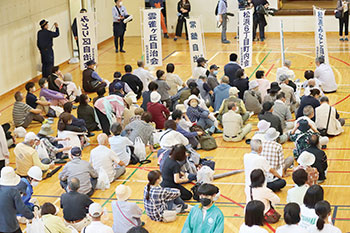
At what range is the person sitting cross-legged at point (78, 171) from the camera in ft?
33.6

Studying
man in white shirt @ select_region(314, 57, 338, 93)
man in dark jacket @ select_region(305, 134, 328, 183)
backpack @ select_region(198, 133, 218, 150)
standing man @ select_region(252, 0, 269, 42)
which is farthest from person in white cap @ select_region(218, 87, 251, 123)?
standing man @ select_region(252, 0, 269, 42)

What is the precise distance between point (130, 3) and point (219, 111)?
474 inches

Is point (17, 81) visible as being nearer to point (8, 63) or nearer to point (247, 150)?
point (8, 63)

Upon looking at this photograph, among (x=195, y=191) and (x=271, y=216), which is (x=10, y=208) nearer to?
(x=195, y=191)

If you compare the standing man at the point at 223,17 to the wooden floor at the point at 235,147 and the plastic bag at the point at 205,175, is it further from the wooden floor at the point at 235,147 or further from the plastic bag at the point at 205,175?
the plastic bag at the point at 205,175

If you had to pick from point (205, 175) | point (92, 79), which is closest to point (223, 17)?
point (92, 79)

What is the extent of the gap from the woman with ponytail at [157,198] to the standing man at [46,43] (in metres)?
9.61

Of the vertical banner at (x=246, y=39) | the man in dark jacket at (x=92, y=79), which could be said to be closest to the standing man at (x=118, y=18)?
the man in dark jacket at (x=92, y=79)

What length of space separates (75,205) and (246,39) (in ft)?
29.4

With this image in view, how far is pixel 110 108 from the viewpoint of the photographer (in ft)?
43.4

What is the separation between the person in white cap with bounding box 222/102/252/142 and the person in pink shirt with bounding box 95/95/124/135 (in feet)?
7.49

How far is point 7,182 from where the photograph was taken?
8805 millimetres

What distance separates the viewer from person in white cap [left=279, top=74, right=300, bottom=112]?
13.8 m

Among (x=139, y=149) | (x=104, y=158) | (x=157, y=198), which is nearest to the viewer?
(x=157, y=198)
